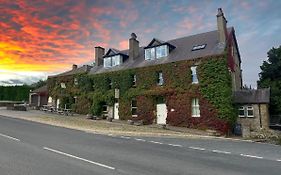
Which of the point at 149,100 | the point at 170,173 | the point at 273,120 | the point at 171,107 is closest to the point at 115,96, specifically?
the point at 149,100

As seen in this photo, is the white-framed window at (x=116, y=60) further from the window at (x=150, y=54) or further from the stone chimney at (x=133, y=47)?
the window at (x=150, y=54)

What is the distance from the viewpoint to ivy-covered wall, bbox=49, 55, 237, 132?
26.0m

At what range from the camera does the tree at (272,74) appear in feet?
124

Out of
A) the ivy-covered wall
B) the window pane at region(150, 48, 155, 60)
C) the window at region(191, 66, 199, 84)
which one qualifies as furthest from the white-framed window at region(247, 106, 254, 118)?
the window pane at region(150, 48, 155, 60)

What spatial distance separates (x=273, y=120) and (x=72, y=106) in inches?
1099

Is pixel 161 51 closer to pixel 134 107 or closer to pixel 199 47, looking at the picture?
pixel 199 47

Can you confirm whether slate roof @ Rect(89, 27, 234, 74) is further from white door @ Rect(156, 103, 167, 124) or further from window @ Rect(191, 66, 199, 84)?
white door @ Rect(156, 103, 167, 124)

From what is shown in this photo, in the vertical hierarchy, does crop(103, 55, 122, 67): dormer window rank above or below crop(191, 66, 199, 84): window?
above

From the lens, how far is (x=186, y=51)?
30922 mm

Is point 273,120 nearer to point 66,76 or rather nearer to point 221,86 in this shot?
point 221,86

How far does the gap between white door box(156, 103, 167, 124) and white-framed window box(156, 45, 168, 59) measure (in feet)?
20.9

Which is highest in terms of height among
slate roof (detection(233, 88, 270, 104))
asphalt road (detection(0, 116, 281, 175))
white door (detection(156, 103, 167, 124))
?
slate roof (detection(233, 88, 270, 104))

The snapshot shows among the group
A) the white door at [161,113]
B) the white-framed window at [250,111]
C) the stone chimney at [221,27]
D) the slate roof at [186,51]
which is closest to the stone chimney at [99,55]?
the slate roof at [186,51]

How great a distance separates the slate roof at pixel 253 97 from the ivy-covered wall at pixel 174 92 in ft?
6.05
